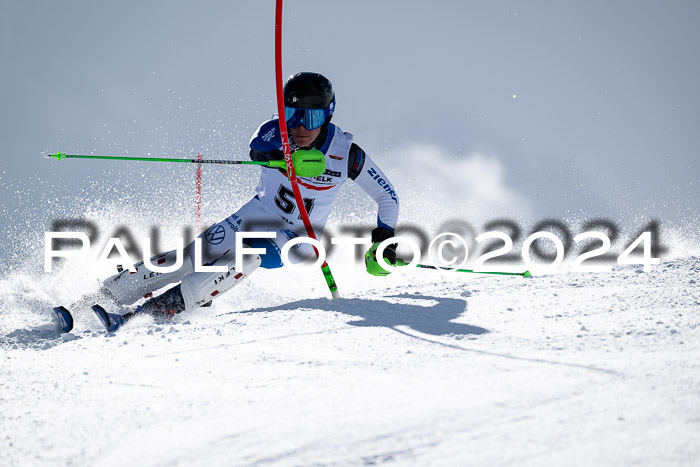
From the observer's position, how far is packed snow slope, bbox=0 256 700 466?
1398 millimetres

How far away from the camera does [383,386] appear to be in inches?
73.1

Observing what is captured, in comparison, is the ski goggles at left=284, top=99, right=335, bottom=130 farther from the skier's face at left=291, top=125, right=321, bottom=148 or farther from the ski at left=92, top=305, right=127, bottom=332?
the ski at left=92, top=305, right=127, bottom=332

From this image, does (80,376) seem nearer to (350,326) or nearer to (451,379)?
(350,326)

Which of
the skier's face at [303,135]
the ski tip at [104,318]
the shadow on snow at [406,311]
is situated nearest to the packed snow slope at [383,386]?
the shadow on snow at [406,311]

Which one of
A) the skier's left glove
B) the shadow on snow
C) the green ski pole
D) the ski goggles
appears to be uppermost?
the ski goggles

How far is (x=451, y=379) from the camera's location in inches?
73.9

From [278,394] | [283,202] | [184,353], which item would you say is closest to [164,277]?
[283,202]

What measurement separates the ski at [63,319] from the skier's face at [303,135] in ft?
6.25

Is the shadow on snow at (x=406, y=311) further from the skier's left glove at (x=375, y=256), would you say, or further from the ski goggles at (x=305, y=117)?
the ski goggles at (x=305, y=117)

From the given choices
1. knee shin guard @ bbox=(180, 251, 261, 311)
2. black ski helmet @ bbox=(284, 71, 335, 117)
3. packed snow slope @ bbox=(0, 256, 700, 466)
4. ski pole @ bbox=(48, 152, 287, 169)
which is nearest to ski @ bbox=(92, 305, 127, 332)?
packed snow slope @ bbox=(0, 256, 700, 466)

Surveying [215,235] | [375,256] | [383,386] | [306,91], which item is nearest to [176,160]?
[215,235]

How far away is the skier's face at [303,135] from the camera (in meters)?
4.09

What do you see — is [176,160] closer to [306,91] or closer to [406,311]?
[306,91]

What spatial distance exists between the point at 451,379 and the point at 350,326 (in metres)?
1.12
